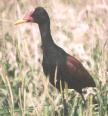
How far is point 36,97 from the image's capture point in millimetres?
6871

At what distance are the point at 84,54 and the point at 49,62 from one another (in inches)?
50.5

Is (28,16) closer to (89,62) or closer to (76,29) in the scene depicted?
(89,62)

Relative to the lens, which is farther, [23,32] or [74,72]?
[23,32]

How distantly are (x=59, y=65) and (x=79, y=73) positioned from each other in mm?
355

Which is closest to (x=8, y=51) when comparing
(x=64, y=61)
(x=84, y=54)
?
(x=84, y=54)

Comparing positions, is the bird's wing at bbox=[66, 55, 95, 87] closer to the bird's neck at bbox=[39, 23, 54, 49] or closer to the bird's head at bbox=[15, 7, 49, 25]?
the bird's neck at bbox=[39, 23, 54, 49]

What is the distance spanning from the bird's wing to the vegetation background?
0.07 m

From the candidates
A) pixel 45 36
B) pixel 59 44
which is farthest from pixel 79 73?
pixel 59 44

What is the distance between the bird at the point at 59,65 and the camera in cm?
680

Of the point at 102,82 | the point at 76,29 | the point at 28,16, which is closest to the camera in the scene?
the point at 102,82

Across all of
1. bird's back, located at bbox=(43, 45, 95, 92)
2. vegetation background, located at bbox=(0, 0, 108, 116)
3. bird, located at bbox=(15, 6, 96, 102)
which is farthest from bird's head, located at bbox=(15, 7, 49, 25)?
bird's back, located at bbox=(43, 45, 95, 92)

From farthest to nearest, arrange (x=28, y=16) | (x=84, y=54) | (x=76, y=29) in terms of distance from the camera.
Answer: (x=76, y=29), (x=84, y=54), (x=28, y=16)

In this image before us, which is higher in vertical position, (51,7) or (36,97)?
(51,7)

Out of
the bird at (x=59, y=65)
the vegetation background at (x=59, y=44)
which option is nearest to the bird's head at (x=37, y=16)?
the bird at (x=59, y=65)
